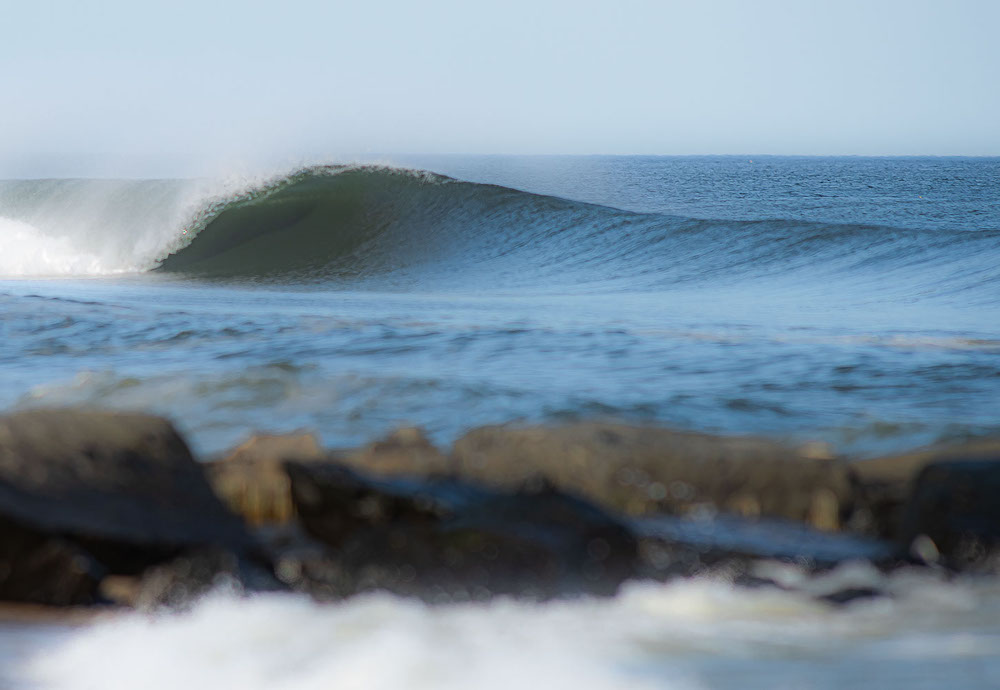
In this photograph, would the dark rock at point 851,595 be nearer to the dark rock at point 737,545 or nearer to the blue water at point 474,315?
the dark rock at point 737,545

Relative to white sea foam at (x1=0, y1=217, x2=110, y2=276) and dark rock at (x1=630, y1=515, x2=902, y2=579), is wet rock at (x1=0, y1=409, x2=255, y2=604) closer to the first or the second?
dark rock at (x1=630, y1=515, x2=902, y2=579)

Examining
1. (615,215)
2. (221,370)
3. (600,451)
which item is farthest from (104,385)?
(615,215)

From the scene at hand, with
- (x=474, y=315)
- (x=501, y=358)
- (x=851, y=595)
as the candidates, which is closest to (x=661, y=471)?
(x=851, y=595)

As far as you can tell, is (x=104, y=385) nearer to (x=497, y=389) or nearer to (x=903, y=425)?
(x=497, y=389)

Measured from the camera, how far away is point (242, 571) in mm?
2648

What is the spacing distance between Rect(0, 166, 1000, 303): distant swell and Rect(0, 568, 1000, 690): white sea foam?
8.69m

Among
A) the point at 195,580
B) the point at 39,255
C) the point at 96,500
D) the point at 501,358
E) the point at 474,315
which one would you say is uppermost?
the point at 96,500

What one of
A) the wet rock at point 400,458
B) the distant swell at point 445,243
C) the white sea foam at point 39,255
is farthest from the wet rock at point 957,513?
the white sea foam at point 39,255

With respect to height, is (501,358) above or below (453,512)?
below

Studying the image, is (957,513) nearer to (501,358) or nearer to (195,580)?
(195,580)

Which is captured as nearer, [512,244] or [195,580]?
[195,580]

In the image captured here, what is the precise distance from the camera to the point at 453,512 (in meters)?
2.98

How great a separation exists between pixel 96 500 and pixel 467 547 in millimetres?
1008

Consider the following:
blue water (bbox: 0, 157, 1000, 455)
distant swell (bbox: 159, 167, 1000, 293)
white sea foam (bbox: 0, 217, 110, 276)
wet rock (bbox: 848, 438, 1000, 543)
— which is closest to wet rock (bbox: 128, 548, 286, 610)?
blue water (bbox: 0, 157, 1000, 455)
